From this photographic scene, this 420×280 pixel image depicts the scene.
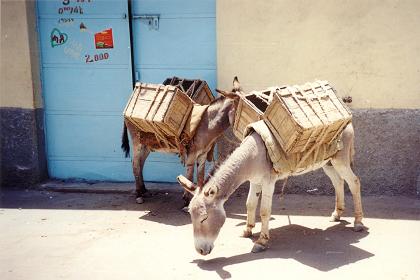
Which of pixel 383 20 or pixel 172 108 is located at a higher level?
pixel 383 20

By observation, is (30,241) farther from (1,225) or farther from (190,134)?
(190,134)

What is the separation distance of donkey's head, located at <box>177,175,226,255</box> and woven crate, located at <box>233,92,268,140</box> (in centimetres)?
112

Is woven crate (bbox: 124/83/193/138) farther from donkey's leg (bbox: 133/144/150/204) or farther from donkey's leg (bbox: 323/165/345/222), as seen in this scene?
donkey's leg (bbox: 323/165/345/222)

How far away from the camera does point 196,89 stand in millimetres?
6676

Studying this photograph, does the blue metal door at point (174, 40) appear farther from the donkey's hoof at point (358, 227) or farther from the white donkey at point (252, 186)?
the donkey's hoof at point (358, 227)

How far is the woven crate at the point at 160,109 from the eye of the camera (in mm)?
6023

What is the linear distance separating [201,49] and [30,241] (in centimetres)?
355

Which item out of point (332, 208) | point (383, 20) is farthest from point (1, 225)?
point (383, 20)

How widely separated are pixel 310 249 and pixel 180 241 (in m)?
1.44

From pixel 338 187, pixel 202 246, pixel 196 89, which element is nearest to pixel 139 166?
pixel 196 89

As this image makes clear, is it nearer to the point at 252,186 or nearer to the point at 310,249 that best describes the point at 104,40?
the point at 252,186

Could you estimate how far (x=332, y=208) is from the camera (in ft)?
21.5

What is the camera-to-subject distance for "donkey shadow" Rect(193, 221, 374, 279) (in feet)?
16.0

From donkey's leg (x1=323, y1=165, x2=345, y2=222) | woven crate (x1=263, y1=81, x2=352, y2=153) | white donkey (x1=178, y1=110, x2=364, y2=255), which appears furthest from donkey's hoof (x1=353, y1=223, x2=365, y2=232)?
woven crate (x1=263, y1=81, x2=352, y2=153)
